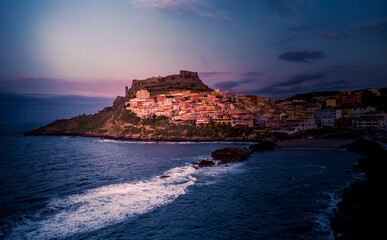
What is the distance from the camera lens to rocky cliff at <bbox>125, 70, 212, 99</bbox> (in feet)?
465

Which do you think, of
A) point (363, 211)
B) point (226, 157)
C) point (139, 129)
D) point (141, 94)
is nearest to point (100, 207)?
point (363, 211)

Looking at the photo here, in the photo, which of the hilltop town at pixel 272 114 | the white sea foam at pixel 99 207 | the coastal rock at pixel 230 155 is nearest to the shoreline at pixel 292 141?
the hilltop town at pixel 272 114

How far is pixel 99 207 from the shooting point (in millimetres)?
19203

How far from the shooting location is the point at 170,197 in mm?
21547

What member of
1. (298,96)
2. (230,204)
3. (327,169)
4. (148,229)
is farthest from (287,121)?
(298,96)

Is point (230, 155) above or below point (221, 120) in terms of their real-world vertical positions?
below

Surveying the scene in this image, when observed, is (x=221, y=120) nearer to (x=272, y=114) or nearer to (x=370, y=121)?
(x=272, y=114)

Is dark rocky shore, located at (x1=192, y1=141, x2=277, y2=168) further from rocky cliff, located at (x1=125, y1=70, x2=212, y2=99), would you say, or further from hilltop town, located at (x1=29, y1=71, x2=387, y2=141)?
rocky cliff, located at (x1=125, y1=70, x2=212, y2=99)

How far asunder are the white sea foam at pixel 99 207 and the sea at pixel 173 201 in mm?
67

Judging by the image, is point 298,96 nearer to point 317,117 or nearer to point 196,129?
point 317,117

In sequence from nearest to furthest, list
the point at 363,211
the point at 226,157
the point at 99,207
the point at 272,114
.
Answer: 1. the point at 363,211
2. the point at 99,207
3. the point at 226,157
4. the point at 272,114

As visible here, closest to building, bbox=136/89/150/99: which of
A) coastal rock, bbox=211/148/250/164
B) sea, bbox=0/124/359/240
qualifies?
coastal rock, bbox=211/148/250/164

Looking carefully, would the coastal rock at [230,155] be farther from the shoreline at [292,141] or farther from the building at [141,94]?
the building at [141,94]

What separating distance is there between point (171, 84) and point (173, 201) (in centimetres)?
13292
